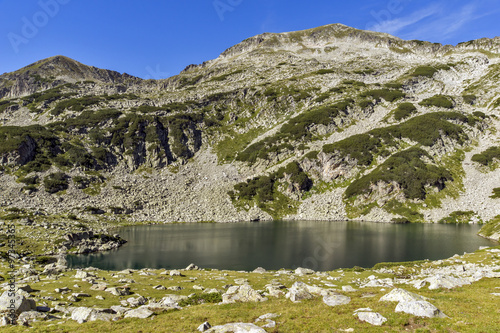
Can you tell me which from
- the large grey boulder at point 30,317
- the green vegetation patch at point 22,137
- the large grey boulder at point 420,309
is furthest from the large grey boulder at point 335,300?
the green vegetation patch at point 22,137

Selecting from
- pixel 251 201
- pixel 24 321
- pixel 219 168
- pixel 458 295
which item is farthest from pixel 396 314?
pixel 219 168

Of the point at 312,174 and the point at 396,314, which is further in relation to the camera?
the point at 312,174

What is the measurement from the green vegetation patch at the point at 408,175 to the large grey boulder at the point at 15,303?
134441mm

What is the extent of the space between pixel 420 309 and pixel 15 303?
971 inches

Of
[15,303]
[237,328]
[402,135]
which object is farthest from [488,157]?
[15,303]

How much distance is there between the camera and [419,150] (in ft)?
469

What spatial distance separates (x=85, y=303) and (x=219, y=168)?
149125 millimetres

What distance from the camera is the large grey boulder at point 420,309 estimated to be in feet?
49.4

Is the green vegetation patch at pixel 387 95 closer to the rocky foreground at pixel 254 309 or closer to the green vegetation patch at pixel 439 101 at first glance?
the green vegetation patch at pixel 439 101

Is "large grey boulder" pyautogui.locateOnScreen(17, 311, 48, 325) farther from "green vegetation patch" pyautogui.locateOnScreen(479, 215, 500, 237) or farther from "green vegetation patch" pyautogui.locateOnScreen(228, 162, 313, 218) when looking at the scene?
"green vegetation patch" pyautogui.locateOnScreen(228, 162, 313, 218)

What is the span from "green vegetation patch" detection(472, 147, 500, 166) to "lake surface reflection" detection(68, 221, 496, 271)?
71.5 meters

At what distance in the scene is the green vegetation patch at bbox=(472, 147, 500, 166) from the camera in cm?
13475

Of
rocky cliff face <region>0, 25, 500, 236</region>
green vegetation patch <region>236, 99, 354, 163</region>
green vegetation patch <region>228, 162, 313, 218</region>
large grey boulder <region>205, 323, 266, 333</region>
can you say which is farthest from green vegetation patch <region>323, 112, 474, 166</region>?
large grey boulder <region>205, 323, 266, 333</region>

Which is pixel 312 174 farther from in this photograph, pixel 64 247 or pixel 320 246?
pixel 64 247
